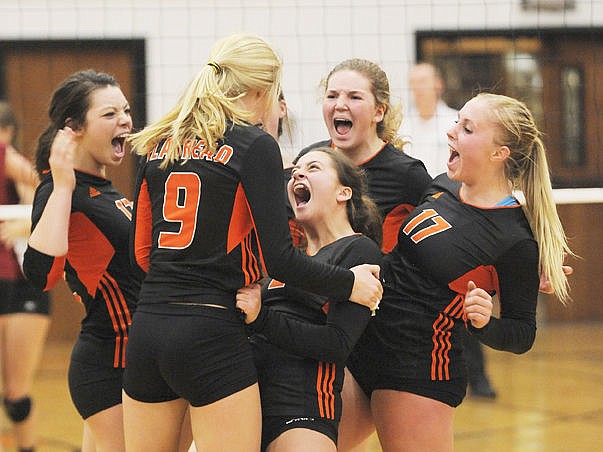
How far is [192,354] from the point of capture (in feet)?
8.32

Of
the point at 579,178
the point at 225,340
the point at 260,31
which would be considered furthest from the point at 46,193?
the point at 579,178

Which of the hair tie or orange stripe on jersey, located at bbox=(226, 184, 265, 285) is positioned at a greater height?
the hair tie

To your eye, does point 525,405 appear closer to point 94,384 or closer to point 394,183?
point 394,183

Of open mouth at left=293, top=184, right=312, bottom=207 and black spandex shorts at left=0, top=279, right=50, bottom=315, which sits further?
black spandex shorts at left=0, top=279, right=50, bottom=315

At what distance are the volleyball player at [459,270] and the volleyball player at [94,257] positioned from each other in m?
0.84

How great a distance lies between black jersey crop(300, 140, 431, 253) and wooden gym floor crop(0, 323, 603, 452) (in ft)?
8.39

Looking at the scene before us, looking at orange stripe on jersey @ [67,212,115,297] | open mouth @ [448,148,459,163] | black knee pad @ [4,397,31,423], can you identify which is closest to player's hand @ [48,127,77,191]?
orange stripe on jersey @ [67,212,115,297]

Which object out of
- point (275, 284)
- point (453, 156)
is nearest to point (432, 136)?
point (453, 156)

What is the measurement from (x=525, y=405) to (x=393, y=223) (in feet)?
12.0

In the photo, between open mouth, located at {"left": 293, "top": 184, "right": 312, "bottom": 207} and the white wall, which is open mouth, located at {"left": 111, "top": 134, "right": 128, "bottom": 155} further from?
the white wall

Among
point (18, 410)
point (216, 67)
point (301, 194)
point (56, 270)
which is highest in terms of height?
point (216, 67)

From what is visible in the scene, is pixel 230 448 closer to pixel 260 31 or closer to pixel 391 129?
pixel 391 129

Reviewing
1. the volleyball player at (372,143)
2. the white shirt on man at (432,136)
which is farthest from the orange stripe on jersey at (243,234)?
the white shirt on man at (432,136)

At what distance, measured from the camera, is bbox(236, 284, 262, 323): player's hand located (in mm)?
2605
